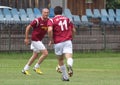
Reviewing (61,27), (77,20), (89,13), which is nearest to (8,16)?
(77,20)

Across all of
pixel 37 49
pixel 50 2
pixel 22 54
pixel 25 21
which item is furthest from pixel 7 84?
pixel 50 2

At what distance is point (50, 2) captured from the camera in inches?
1658

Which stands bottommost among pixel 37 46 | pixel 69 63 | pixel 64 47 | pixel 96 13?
pixel 96 13

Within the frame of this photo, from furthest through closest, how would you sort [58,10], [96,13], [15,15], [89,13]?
[96,13]
[89,13]
[15,15]
[58,10]

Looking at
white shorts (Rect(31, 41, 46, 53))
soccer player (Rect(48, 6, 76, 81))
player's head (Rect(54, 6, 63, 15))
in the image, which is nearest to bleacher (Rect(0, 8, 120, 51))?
white shorts (Rect(31, 41, 46, 53))

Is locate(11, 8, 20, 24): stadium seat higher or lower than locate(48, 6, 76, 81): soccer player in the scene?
lower

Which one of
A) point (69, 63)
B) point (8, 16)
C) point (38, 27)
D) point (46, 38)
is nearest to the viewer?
point (69, 63)

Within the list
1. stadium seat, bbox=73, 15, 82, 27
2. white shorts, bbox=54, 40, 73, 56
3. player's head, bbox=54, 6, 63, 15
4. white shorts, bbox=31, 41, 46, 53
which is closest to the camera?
player's head, bbox=54, 6, 63, 15

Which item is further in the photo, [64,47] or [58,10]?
[64,47]

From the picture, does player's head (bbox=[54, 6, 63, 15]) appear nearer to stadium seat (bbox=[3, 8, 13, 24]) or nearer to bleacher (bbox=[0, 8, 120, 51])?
bleacher (bbox=[0, 8, 120, 51])

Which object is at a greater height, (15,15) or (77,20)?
(15,15)

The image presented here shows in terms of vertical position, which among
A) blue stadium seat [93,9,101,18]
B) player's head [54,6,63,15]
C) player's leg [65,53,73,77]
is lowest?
blue stadium seat [93,9,101,18]

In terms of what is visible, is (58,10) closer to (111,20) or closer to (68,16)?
→ (68,16)

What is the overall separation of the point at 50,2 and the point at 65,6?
1.15 metres
